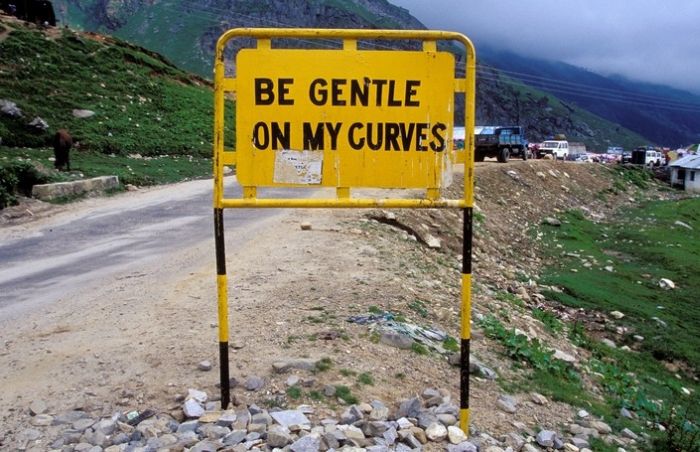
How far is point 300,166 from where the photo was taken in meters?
3.87

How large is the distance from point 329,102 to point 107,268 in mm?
5326

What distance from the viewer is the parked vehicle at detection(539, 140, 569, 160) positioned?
171 feet

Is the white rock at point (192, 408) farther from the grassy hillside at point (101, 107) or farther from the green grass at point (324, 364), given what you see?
the grassy hillside at point (101, 107)

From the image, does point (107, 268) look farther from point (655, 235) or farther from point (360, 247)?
point (655, 235)

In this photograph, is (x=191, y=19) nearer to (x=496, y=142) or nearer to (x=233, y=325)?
(x=496, y=142)

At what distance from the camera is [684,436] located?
16.6 ft

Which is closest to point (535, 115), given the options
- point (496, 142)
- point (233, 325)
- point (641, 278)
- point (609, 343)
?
point (496, 142)

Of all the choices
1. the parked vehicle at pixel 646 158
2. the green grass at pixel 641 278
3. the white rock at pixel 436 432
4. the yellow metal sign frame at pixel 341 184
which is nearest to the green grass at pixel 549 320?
the green grass at pixel 641 278

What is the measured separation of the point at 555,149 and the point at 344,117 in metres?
53.1

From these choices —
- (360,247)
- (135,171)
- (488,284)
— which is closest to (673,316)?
(488,284)

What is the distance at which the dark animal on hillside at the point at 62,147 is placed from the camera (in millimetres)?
16438

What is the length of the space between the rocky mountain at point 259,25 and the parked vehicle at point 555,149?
87.3 m

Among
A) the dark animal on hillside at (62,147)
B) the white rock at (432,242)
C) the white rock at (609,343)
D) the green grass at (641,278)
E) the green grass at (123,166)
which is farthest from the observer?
the green grass at (123,166)

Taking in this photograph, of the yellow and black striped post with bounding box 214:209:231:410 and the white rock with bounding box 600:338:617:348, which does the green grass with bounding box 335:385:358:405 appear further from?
the white rock with bounding box 600:338:617:348
